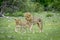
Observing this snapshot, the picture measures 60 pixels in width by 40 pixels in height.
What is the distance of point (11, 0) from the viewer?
18.2 meters

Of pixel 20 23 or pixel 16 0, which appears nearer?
pixel 20 23

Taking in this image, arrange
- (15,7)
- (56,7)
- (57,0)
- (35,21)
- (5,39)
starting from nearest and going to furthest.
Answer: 1. (5,39)
2. (35,21)
3. (15,7)
4. (57,0)
5. (56,7)

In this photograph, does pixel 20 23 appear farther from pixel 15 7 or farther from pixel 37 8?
pixel 37 8

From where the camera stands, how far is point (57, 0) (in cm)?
2028

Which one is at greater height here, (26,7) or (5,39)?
(5,39)

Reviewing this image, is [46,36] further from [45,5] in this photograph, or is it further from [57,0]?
[45,5]

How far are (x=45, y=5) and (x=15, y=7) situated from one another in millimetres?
11614

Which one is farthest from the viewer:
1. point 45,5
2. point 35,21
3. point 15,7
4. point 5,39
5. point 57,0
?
point 45,5

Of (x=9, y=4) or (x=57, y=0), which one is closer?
(x=9, y=4)

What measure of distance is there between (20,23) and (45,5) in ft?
63.9

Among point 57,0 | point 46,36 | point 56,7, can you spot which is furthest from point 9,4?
point 46,36

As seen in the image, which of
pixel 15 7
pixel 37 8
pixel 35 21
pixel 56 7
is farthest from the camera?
pixel 37 8

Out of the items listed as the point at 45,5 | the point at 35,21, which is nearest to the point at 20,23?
the point at 35,21

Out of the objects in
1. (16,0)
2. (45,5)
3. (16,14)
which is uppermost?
(16,0)
